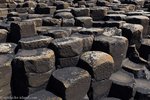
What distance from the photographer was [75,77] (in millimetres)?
2617

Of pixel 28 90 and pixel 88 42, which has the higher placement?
pixel 88 42

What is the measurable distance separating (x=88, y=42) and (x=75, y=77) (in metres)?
0.74

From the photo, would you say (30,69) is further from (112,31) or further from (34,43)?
(112,31)

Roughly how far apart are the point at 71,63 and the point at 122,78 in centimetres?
77

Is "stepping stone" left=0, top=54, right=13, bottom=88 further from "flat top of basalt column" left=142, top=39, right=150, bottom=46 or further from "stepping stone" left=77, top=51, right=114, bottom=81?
"flat top of basalt column" left=142, top=39, right=150, bottom=46

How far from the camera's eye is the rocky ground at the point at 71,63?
2553mm

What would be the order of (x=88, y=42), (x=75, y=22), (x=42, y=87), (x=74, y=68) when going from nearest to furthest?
(x=42, y=87) → (x=74, y=68) → (x=88, y=42) → (x=75, y=22)

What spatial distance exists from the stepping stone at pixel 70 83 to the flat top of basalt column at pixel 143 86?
0.78 m

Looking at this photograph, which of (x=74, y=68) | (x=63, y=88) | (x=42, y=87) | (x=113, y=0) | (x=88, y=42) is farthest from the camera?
(x=113, y=0)

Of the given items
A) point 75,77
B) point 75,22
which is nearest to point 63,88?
point 75,77

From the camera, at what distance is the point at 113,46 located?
320 cm

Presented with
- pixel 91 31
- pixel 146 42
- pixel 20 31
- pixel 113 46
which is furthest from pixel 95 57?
pixel 146 42

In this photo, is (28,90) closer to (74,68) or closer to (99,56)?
(74,68)

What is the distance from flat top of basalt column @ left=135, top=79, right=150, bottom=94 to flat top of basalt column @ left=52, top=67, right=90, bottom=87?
2.73 ft
